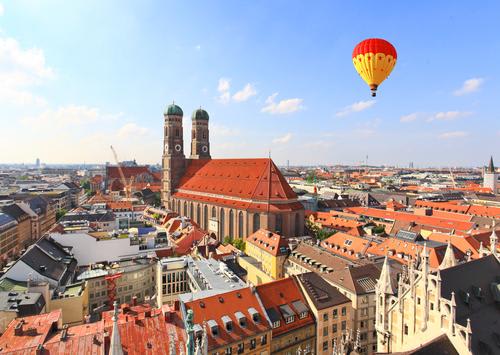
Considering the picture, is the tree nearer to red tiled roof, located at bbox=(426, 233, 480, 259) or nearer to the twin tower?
red tiled roof, located at bbox=(426, 233, 480, 259)

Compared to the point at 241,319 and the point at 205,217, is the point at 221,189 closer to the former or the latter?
the point at 205,217

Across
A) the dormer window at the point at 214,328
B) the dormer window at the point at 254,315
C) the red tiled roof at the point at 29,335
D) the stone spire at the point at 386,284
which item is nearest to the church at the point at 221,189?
the dormer window at the point at 254,315

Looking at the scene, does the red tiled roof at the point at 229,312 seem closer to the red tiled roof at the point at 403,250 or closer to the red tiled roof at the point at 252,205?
the red tiled roof at the point at 403,250

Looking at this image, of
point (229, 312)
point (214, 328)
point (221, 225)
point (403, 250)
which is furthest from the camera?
point (221, 225)

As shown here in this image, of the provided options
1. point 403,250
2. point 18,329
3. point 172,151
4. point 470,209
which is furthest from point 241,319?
point 470,209

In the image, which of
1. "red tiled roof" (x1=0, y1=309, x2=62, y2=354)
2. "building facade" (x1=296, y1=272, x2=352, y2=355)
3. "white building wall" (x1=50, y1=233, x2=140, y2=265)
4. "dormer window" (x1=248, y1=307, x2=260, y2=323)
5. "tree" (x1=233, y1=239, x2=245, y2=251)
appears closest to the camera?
"red tiled roof" (x1=0, y1=309, x2=62, y2=354)

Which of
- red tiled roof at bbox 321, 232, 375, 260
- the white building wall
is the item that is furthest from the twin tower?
red tiled roof at bbox 321, 232, 375, 260

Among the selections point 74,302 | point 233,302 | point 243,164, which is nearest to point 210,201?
point 243,164
